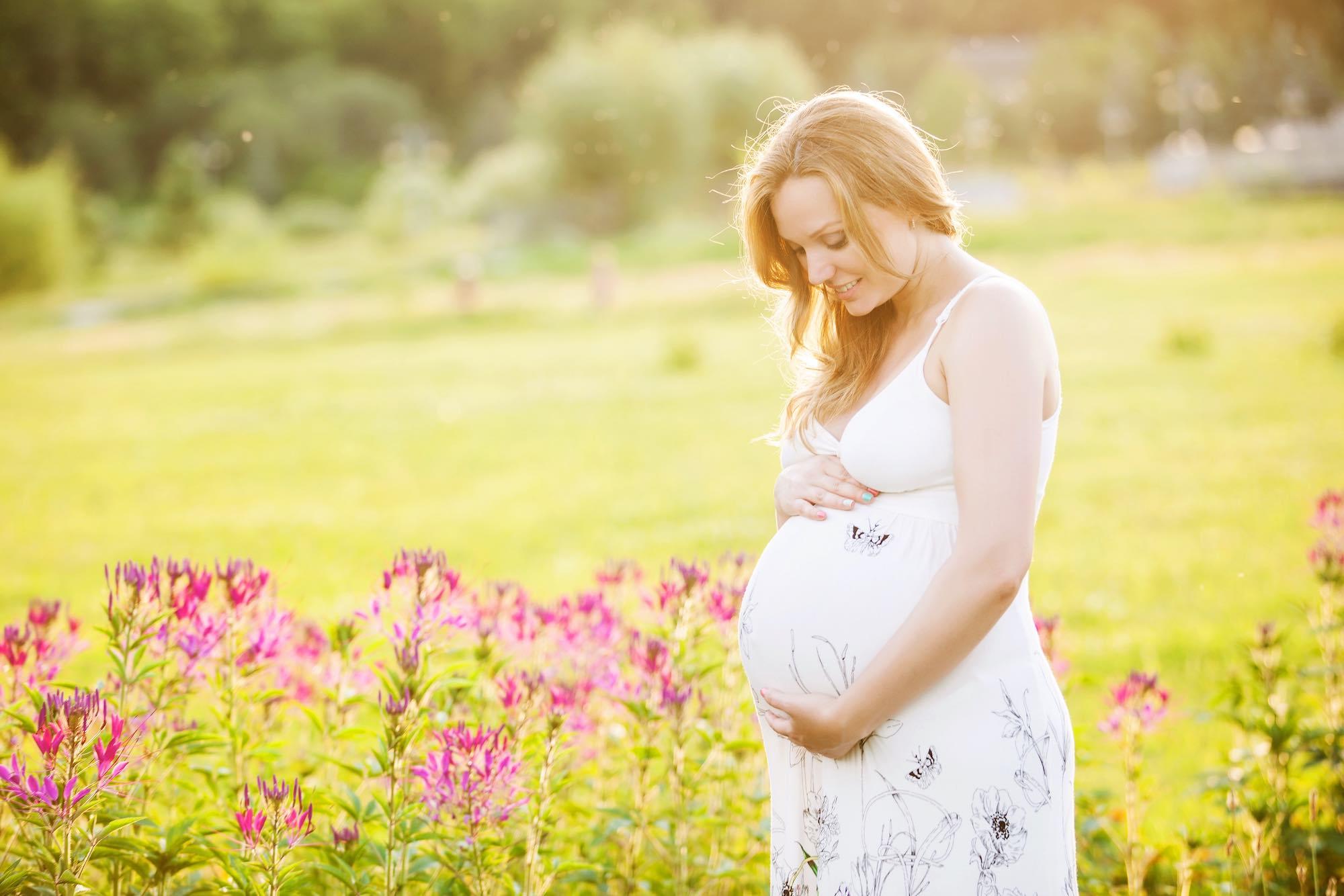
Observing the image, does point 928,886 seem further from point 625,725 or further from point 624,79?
point 624,79

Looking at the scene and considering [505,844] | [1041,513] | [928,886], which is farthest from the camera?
[1041,513]

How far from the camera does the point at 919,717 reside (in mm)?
1646

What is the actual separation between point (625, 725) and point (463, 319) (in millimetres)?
16983

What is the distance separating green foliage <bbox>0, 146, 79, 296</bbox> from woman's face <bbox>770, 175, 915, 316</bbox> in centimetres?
2514

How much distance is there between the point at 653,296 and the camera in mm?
20266

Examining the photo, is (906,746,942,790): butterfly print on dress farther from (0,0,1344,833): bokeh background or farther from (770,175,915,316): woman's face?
(0,0,1344,833): bokeh background

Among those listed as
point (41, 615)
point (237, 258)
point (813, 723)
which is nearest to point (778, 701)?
point (813, 723)

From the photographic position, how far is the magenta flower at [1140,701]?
7.59 ft

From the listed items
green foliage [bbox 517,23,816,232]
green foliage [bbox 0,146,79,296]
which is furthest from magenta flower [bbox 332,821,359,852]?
green foliage [bbox 0,146,79,296]

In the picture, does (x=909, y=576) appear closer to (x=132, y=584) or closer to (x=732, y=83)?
(x=132, y=584)

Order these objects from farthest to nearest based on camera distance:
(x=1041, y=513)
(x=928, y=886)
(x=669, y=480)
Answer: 1. (x=669, y=480)
2. (x=1041, y=513)
3. (x=928, y=886)

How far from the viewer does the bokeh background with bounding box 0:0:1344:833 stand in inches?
265

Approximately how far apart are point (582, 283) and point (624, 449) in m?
14.2

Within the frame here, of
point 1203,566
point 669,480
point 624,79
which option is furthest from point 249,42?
point 1203,566
